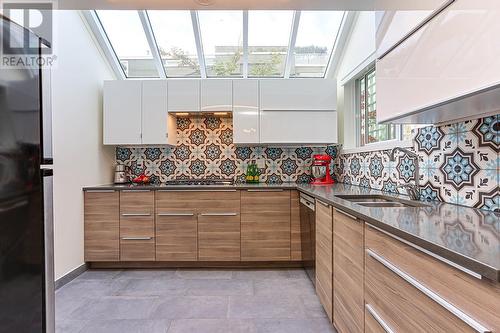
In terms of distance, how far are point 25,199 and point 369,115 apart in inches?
115

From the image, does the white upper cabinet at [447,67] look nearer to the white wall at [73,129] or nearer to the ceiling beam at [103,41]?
the white wall at [73,129]

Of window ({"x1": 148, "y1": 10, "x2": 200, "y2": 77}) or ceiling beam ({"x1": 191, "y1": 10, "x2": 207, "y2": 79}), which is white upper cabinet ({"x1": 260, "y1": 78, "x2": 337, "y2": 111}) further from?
window ({"x1": 148, "y1": 10, "x2": 200, "y2": 77})

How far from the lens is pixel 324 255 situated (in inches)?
81.7

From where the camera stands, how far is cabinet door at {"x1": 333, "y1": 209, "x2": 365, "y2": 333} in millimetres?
1414

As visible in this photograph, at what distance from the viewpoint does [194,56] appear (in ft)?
11.2

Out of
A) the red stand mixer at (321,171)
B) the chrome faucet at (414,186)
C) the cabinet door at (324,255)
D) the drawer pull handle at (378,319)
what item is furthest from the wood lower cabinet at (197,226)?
the drawer pull handle at (378,319)

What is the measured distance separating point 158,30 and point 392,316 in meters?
3.33

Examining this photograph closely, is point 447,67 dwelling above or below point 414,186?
above

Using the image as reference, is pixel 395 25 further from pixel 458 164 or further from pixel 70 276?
pixel 70 276

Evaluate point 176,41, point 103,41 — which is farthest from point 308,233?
point 103,41

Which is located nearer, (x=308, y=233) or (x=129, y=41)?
(x=308, y=233)

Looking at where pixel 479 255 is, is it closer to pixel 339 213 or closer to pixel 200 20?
pixel 339 213

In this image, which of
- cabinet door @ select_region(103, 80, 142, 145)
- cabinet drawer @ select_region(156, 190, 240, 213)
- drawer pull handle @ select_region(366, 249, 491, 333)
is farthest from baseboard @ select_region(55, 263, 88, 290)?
drawer pull handle @ select_region(366, 249, 491, 333)

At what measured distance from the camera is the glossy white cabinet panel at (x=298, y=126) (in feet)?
10.8
